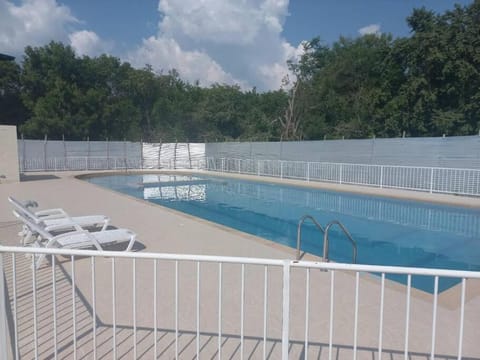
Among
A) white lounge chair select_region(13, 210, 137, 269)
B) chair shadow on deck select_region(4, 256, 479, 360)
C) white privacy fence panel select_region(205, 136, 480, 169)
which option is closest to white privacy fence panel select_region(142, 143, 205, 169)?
white privacy fence panel select_region(205, 136, 480, 169)

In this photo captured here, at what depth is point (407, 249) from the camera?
6488 mm

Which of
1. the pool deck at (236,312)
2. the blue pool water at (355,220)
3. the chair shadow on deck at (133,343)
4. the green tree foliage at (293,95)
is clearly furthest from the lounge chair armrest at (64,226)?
the green tree foliage at (293,95)

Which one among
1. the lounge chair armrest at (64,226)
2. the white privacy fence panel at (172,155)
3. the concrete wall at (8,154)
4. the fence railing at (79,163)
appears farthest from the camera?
the white privacy fence panel at (172,155)

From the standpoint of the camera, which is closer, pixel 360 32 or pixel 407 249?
pixel 407 249

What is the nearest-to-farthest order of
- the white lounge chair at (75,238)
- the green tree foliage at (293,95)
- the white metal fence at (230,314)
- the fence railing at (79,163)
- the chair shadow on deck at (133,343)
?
the white metal fence at (230,314) < the chair shadow on deck at (133,343) < the white lounge chair at (75,238) < the green tree foliage at (293,95) < the fence railing at (79,163)

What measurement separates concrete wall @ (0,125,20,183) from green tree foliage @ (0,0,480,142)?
11350 millimetres

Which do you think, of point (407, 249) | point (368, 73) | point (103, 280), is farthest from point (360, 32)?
point (103, 280)

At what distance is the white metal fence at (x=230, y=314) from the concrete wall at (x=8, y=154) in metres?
10.1

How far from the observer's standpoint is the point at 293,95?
2266 cm

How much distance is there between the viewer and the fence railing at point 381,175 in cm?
1005

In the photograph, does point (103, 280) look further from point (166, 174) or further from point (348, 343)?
point (166, 174)

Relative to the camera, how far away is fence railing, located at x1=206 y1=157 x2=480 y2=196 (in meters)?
10.0

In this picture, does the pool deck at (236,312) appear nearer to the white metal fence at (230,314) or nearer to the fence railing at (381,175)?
the white metal fence at (230,314)

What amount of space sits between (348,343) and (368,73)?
22.4m
